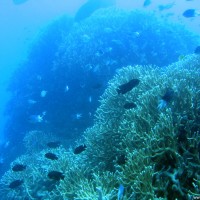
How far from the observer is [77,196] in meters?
5.19

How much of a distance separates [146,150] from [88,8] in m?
21.2

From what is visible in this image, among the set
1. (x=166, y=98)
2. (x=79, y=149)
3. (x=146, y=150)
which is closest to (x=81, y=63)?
(x=79, y=149)

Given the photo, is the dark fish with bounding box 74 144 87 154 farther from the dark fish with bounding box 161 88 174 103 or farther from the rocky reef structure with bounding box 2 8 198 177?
the rocky reef structure with bounding box 2 8 198 177

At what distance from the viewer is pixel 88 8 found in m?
23.6

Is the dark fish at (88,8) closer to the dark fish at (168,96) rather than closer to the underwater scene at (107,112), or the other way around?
the underwater scene at (107,112)

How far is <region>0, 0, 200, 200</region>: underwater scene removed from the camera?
4.45m

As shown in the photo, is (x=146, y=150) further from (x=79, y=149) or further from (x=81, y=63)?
(x=81, y=63)

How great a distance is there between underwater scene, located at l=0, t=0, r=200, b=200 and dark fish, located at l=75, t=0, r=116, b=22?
98 mm

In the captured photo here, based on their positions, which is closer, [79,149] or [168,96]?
[168,96]

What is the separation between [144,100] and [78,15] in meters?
19.1

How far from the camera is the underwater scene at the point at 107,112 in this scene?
445cm

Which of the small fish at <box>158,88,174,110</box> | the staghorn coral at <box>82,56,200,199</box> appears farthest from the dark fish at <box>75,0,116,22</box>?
the small fish at <box>158,88,174,110</box>

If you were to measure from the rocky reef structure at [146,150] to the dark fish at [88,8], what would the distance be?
16926 mm

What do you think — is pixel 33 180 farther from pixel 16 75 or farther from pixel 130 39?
pixel 16 75
